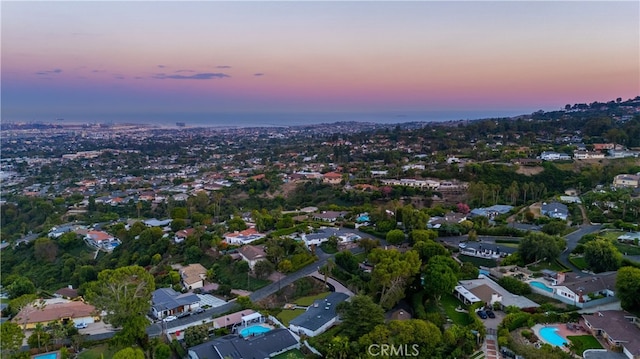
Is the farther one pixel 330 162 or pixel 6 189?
pixel 330 162

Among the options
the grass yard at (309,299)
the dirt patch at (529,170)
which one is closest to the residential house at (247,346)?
the grass yard at (309,299)

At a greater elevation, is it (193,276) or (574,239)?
(574,239)

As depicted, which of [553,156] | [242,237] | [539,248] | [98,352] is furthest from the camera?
[553,156]

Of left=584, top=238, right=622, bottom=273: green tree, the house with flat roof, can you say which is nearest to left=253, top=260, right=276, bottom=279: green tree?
the house with flat roof

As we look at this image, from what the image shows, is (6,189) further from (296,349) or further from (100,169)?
(296,349)

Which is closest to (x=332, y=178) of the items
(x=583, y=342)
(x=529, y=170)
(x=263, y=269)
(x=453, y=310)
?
(x=529, y=170)

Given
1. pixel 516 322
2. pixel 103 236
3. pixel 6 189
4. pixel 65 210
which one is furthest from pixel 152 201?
pixel 516 322

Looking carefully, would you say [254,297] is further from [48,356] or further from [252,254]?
[48,356]
